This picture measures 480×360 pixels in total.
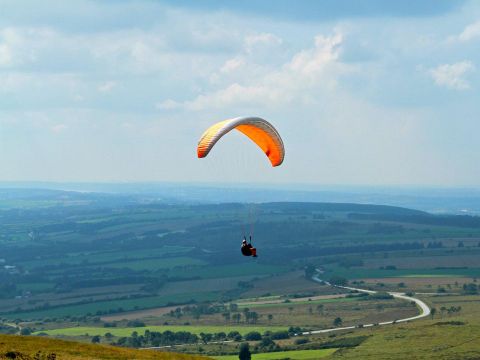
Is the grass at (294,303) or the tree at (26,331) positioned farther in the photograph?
the grass at (294,303)

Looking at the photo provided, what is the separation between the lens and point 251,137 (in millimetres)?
50719

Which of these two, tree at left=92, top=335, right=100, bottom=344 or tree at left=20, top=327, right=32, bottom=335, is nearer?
tree at left=92, top=335, right=100, bottom=344

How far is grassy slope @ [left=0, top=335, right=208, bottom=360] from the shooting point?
4847cm

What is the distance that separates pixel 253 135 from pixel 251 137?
1.34ft

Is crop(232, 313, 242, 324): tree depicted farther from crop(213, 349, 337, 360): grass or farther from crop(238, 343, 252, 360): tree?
crop(213, 349, 337, 360): grass

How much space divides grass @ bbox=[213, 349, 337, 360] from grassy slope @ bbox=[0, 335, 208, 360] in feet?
167

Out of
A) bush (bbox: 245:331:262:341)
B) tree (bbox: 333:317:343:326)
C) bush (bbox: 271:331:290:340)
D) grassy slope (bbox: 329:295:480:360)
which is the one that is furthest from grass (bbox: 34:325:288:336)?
grassy slope (bbox: 329:295:480:360)

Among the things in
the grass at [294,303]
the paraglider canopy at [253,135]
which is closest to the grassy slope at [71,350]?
the paraglider canopy at [253,135]

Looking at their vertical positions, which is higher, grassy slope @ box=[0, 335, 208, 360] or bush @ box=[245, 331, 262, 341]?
grassy slope @ box=[0, 335, 208, 360]

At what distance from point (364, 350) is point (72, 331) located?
2330 inches

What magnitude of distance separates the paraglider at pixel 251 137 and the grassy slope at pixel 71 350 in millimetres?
11112

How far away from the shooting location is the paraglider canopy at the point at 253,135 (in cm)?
4262

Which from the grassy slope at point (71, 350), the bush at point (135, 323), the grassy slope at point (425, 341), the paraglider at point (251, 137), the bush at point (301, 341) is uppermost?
the paraglider at point (251, 137)

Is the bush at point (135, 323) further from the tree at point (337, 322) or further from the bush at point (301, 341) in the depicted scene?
the bush at point (301, 341)
